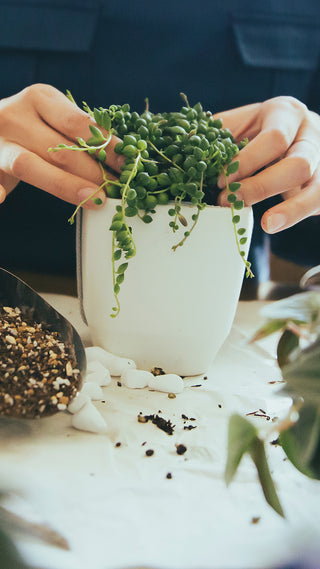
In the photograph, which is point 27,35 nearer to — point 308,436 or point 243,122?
point 243,122

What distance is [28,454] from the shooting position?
432 millimetres

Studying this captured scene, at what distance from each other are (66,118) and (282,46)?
2.44ft

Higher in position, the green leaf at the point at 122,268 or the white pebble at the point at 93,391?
the green leaf at the point at 122,268

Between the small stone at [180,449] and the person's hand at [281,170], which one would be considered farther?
the person's hand at [281,170]

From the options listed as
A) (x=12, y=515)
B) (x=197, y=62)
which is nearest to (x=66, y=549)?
(x=12, y=515)

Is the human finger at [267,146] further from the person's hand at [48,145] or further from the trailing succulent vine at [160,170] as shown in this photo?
the person's hand at [48,145]

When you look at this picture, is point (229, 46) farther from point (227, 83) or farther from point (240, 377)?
point (240, 377)

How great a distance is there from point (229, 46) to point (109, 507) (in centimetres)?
99

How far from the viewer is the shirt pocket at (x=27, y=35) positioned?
3.52ft

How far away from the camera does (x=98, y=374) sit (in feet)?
1.87

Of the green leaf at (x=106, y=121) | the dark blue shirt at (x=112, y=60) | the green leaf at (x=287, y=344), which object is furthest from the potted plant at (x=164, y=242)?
the dark blue shirt at (x=112, y=60)

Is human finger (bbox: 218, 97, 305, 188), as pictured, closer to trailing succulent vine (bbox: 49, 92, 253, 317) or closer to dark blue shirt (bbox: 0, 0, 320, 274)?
trailing succulent vine (bbox: 49, 92, 253, 317)

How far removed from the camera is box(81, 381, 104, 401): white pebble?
0.54 meters

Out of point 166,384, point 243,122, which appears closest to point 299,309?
point 166,384
